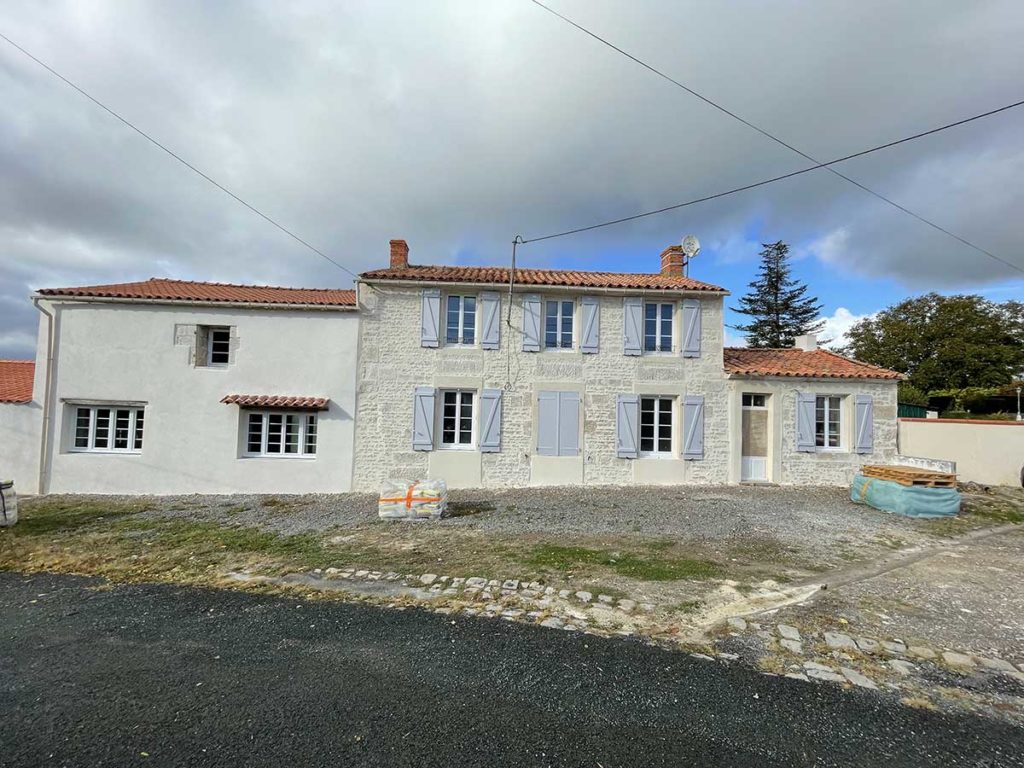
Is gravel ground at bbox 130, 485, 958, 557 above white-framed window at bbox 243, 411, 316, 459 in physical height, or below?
below

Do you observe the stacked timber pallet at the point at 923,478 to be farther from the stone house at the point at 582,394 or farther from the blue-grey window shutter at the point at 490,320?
the blue-grey window shutter at the point at 490,320

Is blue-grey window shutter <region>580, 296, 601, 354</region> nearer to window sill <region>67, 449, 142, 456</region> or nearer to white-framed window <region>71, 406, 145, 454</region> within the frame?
white-framed window <region>71, 406, 145, 454</region>

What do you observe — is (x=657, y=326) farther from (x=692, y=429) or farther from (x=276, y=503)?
(x=276, y=503)

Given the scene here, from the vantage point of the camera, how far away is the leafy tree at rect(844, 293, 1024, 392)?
31.1 metres

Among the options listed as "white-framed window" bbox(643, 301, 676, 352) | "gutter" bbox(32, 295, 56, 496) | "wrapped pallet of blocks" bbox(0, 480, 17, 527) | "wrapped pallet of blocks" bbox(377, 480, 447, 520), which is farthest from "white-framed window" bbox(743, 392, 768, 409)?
"gutter" bbox(32, 295, 56, 496)

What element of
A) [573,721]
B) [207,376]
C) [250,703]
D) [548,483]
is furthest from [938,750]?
[207,376]

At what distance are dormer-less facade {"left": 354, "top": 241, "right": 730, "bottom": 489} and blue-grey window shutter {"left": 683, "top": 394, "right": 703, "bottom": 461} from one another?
26mm

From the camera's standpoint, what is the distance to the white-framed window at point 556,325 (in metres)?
12.4

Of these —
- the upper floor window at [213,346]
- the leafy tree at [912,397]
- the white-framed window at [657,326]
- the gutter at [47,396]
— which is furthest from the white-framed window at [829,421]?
the leafy tree at [912,397]

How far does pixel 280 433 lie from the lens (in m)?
11.6

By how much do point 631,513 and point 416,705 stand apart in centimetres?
685

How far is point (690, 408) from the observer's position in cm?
1211

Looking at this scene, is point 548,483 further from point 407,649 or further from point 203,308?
point 203,308

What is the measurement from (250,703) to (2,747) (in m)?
1.24
